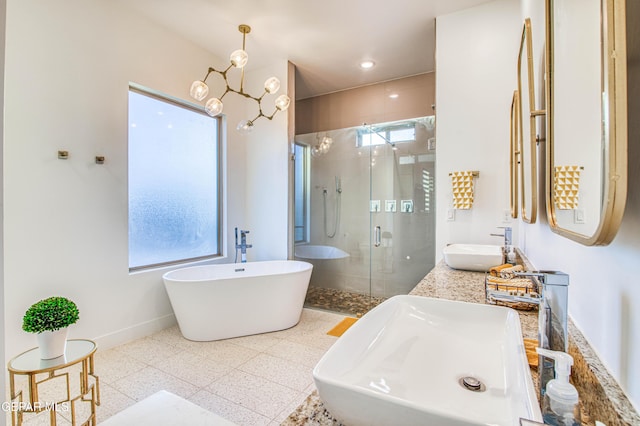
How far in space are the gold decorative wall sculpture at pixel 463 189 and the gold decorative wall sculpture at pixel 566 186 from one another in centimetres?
168

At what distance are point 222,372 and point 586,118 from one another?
99.7 inches

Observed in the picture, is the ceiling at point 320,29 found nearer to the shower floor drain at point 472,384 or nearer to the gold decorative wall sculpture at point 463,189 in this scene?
the gold decorative wall sculpture at point 463,189

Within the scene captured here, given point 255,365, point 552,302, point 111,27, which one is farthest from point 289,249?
point 552,302

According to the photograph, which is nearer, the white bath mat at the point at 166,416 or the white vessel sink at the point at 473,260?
the white bath mat at the point at 166,416

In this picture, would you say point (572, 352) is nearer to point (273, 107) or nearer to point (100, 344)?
point (100, 344)

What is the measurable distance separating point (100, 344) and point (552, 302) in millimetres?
3237

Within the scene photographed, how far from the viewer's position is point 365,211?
4.12m

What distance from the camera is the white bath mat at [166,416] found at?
1400mm

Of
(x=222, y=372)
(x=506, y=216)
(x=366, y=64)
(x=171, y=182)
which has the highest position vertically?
(x=366, y=64)

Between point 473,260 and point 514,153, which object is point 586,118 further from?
point 514,153

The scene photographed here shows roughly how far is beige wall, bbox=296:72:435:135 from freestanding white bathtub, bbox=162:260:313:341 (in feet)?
8.04

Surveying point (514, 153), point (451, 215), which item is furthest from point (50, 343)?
point (514, 153)

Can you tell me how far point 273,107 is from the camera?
154 inches

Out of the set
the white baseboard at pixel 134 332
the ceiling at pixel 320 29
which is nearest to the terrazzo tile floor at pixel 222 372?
the white baseboard at pixel 134 332
